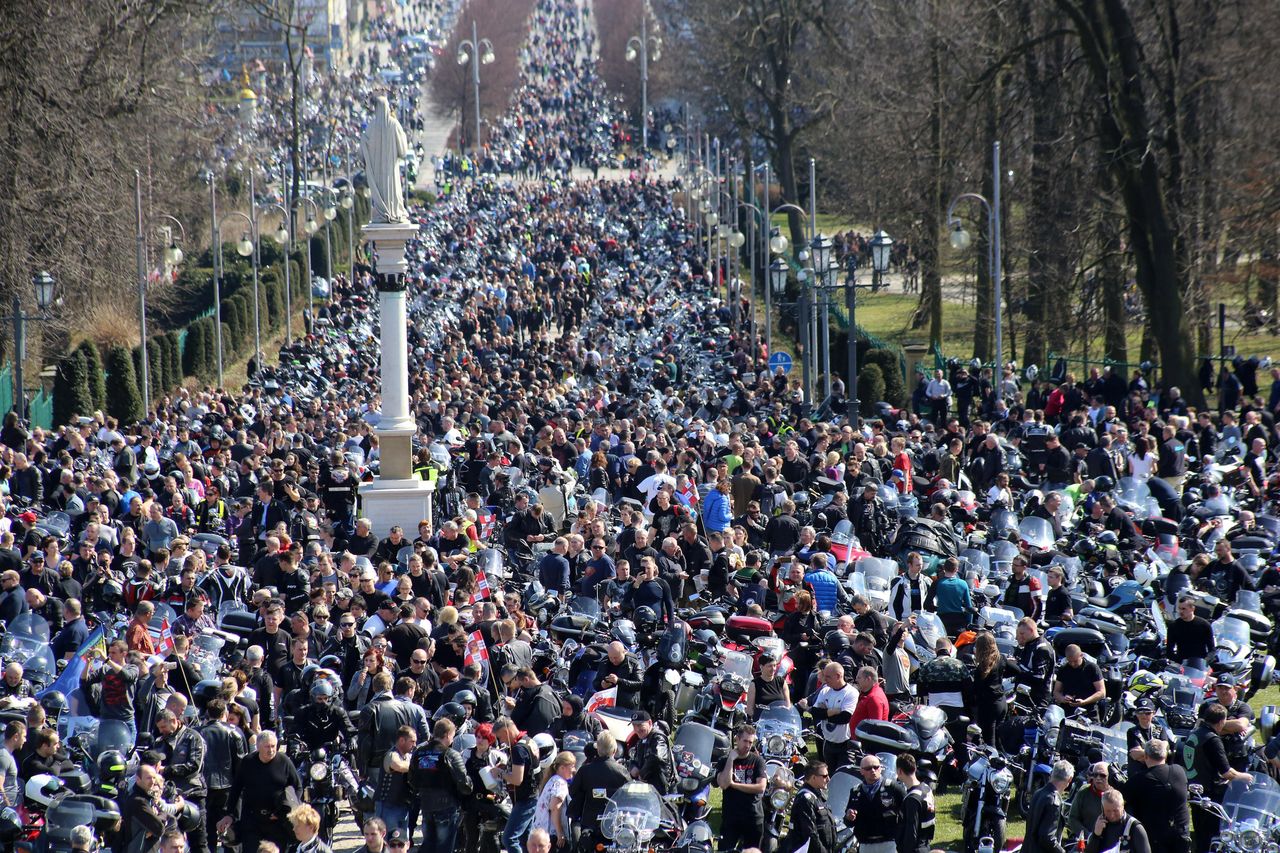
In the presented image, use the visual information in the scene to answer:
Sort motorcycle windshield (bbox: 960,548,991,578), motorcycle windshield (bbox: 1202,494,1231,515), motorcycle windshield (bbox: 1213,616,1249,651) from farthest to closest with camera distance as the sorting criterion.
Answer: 1. motorcycle windshield (bbox: 1202,494,1231,515)
2. motorcycle windshield (bbox: 960,548,991,578)
3. motorcycle windshield (bbox: 1213,616,1249,651)

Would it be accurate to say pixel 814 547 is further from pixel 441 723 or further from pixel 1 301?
pixel 1 301

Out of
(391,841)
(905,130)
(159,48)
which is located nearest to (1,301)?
(159,48)

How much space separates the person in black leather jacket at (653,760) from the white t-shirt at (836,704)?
149 cm

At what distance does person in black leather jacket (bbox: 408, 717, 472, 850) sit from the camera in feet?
43.5

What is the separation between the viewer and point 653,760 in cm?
1316

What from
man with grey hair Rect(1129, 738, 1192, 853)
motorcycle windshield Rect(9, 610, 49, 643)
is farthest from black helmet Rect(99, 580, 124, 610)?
man with grey hair Rect(1129, 738, 1192, 853)

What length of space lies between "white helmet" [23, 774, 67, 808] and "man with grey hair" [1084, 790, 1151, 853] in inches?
269

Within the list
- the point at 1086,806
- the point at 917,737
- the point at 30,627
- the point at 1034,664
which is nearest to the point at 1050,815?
the point at 1086,806

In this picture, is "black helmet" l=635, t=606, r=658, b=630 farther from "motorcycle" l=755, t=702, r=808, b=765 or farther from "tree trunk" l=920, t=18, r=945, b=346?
"tree trunk" l=920, t=18, r=945, b=346

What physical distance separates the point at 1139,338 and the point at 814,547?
3259cm

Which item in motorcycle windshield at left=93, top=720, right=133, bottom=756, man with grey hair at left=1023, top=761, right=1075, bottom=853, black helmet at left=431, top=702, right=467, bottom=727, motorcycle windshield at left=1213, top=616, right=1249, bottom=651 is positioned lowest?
man with grey hair at left=1023, top=761, right=1075, bottom=853

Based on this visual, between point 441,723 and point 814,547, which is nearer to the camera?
point 441,723

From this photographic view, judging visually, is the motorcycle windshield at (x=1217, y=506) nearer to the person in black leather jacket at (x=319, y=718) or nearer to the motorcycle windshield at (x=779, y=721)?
the motorcycle windshield at (x=779, y=721)

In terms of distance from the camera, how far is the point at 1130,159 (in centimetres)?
3444
